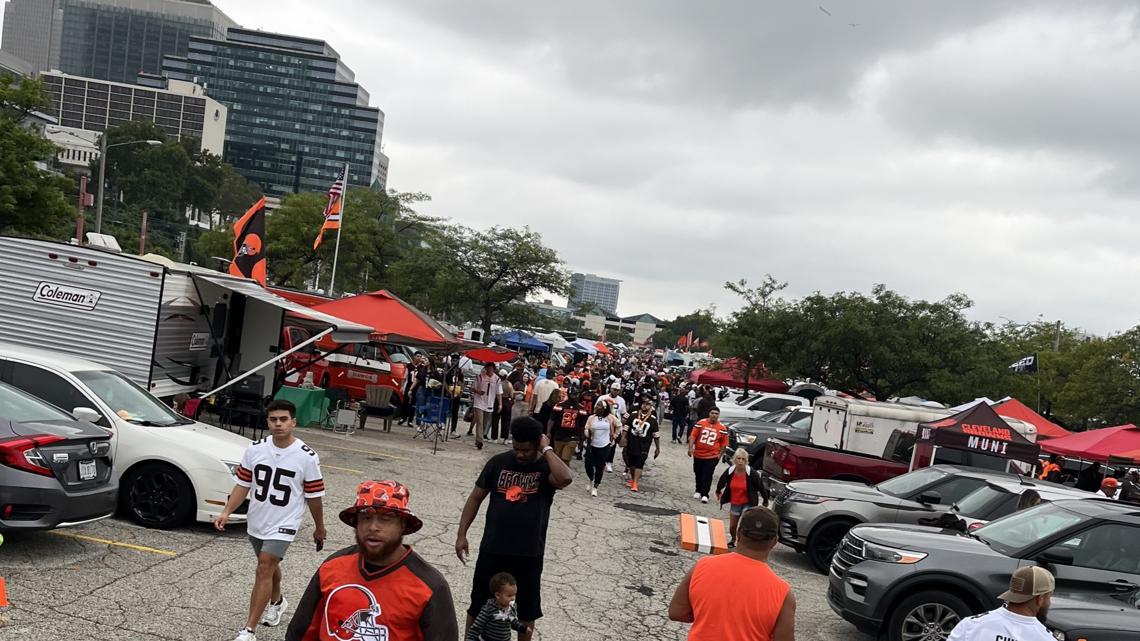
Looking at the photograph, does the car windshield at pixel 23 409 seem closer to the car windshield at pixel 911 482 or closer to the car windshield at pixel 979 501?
the car windshield at pixel 911 482

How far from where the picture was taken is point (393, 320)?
1727 centimetres

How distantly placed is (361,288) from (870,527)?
136 ft

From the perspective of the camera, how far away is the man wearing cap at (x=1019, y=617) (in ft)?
15.5

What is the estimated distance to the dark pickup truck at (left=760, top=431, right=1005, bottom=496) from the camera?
46.3 feet

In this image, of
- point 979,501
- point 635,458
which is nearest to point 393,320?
point 635,458

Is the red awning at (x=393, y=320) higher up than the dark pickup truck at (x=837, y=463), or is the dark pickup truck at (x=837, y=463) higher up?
the red awning at (x=393, y=320)

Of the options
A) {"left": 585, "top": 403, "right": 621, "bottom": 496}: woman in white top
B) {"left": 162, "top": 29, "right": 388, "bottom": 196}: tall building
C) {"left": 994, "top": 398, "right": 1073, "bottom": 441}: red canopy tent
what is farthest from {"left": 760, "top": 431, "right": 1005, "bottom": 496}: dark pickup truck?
{"left": 162, "top": 29, "right": 388, "bottom": 196}: tall building

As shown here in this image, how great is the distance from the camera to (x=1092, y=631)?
6680mm

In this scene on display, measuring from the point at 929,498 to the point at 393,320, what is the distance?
33.3 ft

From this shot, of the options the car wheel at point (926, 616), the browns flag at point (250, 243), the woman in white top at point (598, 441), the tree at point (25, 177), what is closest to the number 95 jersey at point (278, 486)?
the car wheel at point (926, 616)

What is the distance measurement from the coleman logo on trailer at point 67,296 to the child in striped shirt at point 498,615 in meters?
9.66

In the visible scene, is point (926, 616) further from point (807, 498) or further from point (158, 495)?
point (158, 495)

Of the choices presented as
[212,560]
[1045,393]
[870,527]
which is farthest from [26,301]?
[1045,393]

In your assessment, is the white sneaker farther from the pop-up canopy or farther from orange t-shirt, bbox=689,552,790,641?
the pop-up canopy
